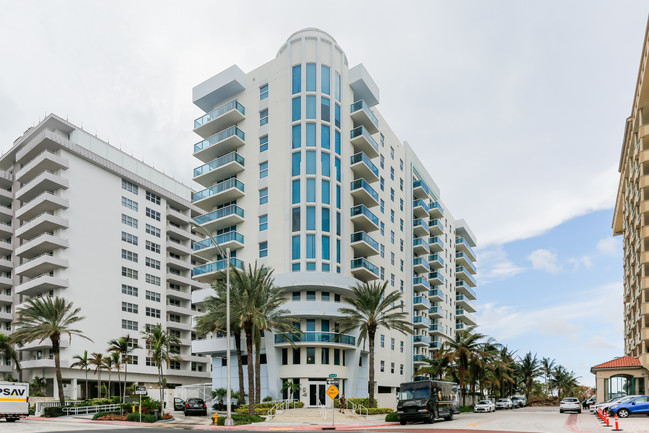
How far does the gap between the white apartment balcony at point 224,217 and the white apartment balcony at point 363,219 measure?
39.7 ft

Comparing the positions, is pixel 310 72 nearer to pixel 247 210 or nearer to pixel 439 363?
pixel 247 210

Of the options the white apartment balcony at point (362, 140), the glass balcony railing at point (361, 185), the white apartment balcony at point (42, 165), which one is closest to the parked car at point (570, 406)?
the glass balcony railing at point (361, 185)

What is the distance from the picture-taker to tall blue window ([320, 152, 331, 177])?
61.1 m

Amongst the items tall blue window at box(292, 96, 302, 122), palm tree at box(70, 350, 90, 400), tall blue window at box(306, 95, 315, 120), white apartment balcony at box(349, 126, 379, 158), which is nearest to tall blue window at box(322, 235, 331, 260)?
white apartment balcony at box(349, 126, 379, 158)

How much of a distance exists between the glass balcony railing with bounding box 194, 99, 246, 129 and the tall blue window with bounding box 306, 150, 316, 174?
35.1ft

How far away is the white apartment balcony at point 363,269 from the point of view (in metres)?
62.8

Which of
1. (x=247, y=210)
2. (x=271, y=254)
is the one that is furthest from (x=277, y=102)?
(x=271, y=254)

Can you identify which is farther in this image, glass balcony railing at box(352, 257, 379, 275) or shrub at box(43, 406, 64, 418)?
glass balcony railing at box(352, 257, 379, 275)

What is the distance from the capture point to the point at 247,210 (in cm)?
6344

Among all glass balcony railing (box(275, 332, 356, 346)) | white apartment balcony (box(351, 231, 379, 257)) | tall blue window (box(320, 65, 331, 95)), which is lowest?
glass balcony railing (box(275, 332, 356, 346))

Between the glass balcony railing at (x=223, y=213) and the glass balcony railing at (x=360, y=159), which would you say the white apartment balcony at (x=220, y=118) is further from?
the glass balcony railing at (x=360, y=159)

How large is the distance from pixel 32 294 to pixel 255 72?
4204cm

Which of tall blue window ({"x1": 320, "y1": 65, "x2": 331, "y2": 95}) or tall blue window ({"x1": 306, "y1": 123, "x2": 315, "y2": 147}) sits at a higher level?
tall blue window ({"x1": 320, "y1": 65, "x2": 331, "y2": 95})

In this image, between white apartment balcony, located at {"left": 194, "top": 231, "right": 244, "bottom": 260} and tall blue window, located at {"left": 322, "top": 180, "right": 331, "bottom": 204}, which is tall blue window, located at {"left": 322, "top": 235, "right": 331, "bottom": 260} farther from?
white apartment balcony, located at {"left": 194, "top": 231, "right": 244, "bottom": 260}
